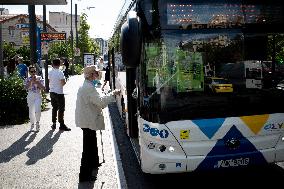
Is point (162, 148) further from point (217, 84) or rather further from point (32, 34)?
point (32, 34)

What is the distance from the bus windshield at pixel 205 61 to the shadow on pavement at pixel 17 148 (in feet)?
12.8

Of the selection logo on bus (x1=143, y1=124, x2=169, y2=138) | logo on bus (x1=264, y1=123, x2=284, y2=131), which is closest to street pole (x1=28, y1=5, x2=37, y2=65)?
logo on bus (x1=143, y1=124, x2=169, y2=138)

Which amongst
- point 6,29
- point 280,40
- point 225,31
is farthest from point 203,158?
point 6,29

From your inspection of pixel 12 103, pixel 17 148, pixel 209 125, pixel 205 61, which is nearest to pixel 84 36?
pixel 12 103

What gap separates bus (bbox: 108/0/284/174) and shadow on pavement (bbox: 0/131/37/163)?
3.71 metres

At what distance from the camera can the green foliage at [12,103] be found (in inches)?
481

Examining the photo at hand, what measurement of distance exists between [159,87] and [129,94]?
2334mm

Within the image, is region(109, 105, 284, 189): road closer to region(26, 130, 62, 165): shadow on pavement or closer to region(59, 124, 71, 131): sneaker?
region(26, 130, 62, 165): shadow on pavement

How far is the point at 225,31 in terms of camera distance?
573 cm

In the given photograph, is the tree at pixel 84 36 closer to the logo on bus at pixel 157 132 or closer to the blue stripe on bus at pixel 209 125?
the logo on bus at pixel 157 132

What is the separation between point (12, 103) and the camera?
12.3m

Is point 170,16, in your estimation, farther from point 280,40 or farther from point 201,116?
point 280,40

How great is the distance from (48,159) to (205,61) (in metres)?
4.08

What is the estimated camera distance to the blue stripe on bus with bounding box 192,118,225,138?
18.3 feet
